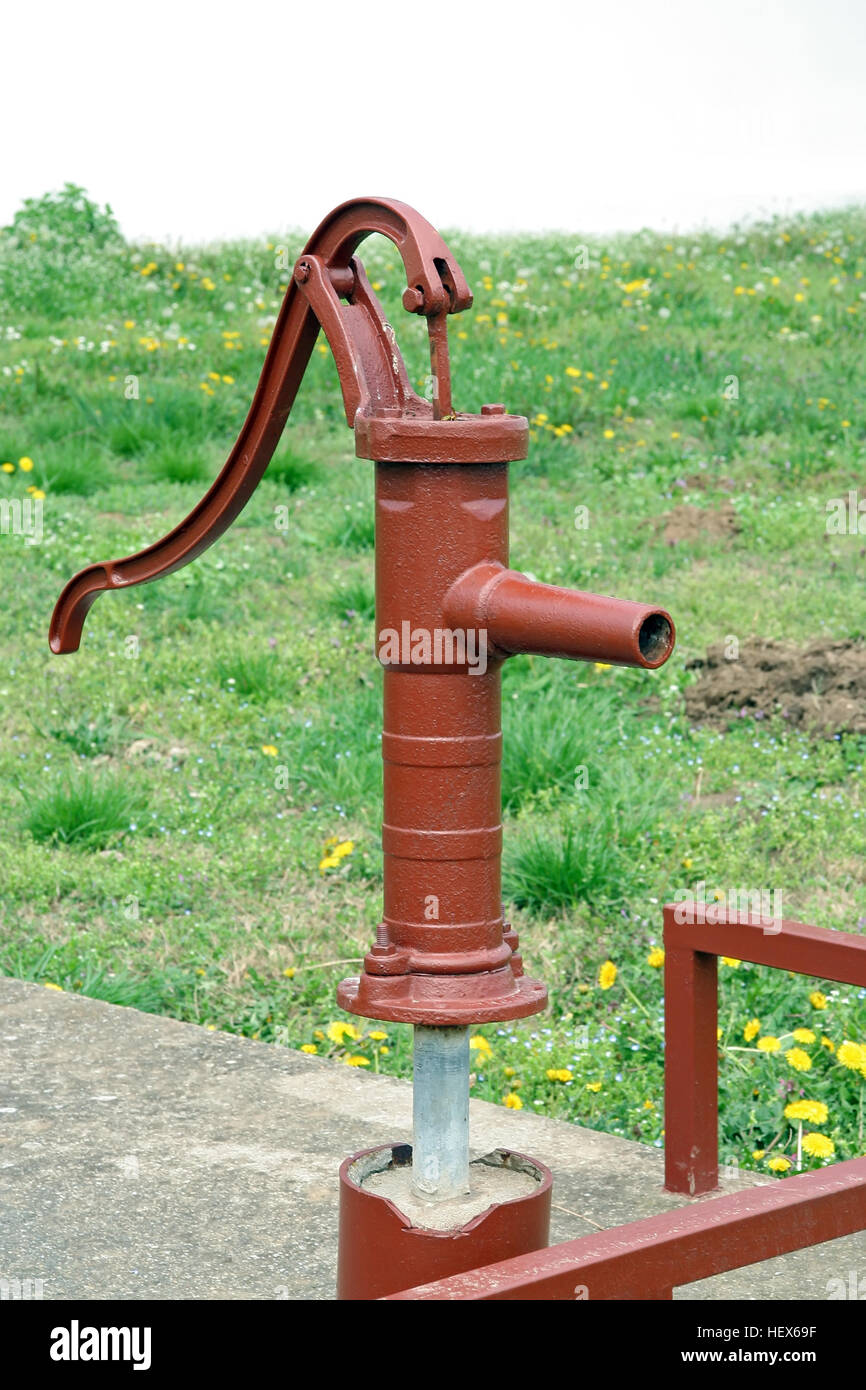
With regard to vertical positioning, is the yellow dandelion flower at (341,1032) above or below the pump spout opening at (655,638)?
below

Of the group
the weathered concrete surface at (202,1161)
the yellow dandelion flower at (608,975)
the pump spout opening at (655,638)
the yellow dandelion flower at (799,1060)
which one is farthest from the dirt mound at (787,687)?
the pump spout opening at (655,638)

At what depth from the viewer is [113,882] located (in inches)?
149

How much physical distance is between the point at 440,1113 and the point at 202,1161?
0.91 meters

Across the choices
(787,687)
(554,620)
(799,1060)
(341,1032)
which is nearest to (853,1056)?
(799,1060)

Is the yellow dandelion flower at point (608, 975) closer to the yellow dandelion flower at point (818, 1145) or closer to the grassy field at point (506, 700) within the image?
the grassy field at point (506, 700)

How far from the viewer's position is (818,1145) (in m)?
2.61

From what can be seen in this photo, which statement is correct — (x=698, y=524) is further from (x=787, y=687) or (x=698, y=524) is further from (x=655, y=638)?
(x=655, y=638)

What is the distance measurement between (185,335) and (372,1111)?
21.2 feet

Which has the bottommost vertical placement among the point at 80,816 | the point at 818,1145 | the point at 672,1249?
the point at 818,1145

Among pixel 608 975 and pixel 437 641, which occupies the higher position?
pixel 437 641

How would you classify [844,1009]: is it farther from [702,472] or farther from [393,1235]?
[702,472]

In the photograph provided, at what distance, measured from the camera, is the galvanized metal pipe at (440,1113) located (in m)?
1.66
